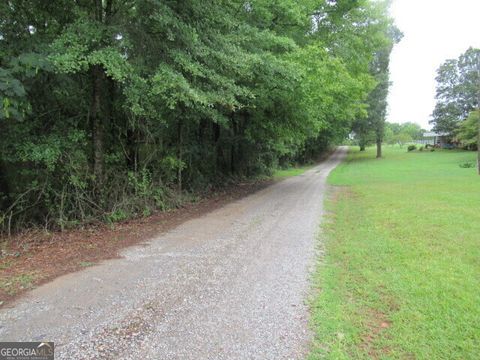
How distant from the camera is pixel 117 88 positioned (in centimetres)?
886

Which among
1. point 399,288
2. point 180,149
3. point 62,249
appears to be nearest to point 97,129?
point 62,249

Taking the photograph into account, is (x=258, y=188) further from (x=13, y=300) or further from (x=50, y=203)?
(x=13, y=300)

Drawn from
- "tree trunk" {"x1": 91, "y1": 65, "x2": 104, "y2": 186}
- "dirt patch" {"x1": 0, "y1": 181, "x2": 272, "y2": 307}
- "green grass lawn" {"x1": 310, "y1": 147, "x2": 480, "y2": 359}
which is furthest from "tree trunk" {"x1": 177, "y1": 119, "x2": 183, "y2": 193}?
"green grass lawn" {"x1": 310, "y1": 147, "x2": 480, "y2": 359}

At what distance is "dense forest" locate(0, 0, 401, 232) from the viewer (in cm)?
650

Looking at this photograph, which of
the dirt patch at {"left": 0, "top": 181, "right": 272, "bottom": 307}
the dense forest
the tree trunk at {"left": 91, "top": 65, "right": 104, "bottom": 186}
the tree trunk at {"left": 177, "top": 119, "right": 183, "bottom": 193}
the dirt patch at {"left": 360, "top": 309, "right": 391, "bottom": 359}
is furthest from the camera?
the tree trunk at {"left": 177, "top": 119, "right": 183, "bottom": 193}

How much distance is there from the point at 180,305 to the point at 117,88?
681 cm

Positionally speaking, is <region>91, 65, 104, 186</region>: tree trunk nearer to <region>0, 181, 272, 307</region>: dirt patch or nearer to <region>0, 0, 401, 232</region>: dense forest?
<region>0, 0, 401, 232</region>: dense forest

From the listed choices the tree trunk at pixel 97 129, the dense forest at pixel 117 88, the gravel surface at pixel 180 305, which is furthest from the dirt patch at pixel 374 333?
the tree trunk at pixel 97 129

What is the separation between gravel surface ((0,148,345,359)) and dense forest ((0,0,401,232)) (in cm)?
278

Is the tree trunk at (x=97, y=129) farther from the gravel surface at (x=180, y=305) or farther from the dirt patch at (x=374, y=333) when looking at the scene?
the dirt patch at (x=374, y=333)

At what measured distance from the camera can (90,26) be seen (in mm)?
6633

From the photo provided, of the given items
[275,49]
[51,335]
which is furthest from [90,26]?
[275,49]

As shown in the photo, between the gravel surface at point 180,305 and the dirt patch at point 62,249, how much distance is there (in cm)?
31

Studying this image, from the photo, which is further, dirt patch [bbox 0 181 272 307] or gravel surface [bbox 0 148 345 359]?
dirt patch [bbox 0 181 272 307]
